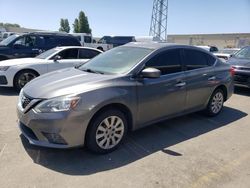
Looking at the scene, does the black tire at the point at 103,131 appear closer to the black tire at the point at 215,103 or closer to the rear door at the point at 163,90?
the rear door at the point at 163,90

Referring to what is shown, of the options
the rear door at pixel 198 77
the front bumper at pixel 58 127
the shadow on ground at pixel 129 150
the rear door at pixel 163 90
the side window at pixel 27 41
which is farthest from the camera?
the side window at pixel 27 41

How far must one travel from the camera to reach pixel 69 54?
27.9 ft

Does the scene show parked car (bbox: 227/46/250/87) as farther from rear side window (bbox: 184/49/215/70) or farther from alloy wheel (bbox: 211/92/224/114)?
rear side window (bbox: 184/49/215/70)

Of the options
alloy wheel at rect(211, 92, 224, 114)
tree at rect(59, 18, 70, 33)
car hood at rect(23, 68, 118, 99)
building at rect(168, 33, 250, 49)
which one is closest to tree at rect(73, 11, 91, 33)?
tree at rect(59, 18, 70, 33)

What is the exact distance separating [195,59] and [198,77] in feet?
1.28

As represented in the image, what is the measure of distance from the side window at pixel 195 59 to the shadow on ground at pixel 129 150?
1.18m

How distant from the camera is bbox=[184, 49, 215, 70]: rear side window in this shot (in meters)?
5.08

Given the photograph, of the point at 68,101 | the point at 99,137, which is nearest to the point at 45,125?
the point at 68,101

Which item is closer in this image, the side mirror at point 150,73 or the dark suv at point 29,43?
the side mirror at point 150,73

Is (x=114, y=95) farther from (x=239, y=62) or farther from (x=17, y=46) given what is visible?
(x=17, y=46)

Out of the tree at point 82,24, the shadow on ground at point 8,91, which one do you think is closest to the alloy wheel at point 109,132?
the shadow on ground at point 8,91

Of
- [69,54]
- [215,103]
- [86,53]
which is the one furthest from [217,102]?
[69,54]

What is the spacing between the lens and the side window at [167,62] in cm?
445

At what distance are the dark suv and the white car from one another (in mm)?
2190
